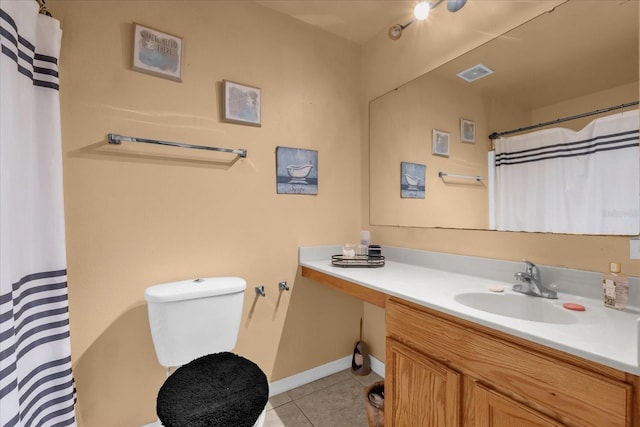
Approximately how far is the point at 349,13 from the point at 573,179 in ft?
4.99

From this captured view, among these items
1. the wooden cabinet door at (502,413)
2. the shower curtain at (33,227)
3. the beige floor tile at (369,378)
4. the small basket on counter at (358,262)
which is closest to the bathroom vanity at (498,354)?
the wooden cabinet door at (502,413)

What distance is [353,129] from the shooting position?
2113 millimetres

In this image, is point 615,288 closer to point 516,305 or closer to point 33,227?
point 516,305

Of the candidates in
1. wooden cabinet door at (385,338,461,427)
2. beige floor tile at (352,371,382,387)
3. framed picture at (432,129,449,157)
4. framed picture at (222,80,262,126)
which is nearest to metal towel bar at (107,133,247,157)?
framed picture at (222,80,262,126)

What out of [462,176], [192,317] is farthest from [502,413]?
[192,317]

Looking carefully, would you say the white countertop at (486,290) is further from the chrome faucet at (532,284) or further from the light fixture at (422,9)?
the light fixture at (422,9)

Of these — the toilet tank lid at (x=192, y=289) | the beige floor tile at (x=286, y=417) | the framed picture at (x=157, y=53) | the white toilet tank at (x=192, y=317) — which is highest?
the framed picture at (x=157, y=53)

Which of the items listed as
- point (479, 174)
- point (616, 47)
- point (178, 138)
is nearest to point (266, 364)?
point (178, 138)

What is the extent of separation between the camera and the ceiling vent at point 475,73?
1.44m

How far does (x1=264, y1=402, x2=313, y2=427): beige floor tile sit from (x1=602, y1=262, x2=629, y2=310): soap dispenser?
4.62ft

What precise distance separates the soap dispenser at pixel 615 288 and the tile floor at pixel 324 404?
4.01 feet

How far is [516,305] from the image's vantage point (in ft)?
3.71

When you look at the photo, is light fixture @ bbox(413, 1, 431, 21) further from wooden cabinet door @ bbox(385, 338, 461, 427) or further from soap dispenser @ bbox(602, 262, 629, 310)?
wooden cabinet door @ bbox(385, 338, 461, 427)

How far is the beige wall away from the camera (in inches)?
50.9
